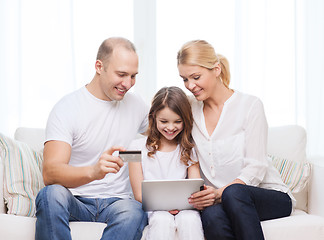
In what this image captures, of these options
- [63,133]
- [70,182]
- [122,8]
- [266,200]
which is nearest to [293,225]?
[266,200]

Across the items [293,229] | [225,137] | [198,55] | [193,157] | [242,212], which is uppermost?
[198,55]

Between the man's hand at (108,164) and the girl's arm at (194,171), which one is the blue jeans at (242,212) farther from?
the man's hand at (108,164)

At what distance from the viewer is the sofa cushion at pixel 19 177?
6.37 feet

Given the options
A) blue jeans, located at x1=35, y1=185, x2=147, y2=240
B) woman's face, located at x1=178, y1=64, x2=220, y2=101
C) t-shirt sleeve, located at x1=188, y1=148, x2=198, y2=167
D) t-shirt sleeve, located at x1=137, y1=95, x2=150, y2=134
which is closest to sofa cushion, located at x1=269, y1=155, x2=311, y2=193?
t-shirt sleeve, located at x1=188, y1=148, x2=198, y2=167

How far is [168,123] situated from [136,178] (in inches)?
11.9

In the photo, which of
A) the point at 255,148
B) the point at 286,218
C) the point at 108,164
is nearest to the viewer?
the point at 108,164

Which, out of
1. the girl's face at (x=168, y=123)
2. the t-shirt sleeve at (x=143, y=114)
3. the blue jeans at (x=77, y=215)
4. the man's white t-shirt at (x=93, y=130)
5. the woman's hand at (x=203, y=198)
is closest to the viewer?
the blue jeans at (x=77, y=215)

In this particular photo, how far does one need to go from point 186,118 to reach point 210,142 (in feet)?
0.54

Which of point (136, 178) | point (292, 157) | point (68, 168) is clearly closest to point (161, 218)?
point (136, 178)

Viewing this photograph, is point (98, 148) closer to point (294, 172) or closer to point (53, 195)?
point (53, 195)

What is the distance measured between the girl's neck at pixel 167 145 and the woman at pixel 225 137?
13 cm

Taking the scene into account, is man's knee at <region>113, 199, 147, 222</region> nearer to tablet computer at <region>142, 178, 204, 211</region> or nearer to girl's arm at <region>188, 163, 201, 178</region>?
tablet computer at <region>142, 178, 204, 211</region>

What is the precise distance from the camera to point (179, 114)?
2.14 meters

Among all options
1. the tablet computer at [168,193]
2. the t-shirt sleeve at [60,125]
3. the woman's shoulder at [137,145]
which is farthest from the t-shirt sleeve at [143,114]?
the tablet computer at [168,193]
